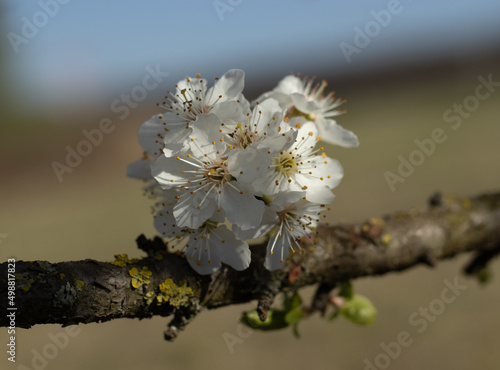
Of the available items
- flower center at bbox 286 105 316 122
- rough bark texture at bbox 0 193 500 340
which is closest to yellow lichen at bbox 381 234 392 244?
rough bark texture at bbox 0 193 500 340

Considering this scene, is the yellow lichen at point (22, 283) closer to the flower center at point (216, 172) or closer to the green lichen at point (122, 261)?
the green lichen at point (122, 261)

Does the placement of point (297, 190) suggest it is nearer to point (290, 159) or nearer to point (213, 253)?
point (290, 159)

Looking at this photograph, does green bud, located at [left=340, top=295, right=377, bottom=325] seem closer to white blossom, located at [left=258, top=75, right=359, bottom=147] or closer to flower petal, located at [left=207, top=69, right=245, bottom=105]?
white blossom, located at [left=258, top=75, right=359, bottom=147]

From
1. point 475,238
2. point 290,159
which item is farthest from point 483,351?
point 290,159

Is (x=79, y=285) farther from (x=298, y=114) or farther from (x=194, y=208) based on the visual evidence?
(x=298, y=114)

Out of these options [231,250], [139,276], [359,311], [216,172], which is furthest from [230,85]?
[359,311]

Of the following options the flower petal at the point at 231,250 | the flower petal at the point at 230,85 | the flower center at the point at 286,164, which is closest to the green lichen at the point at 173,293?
the flower petal at the point at 231,250
